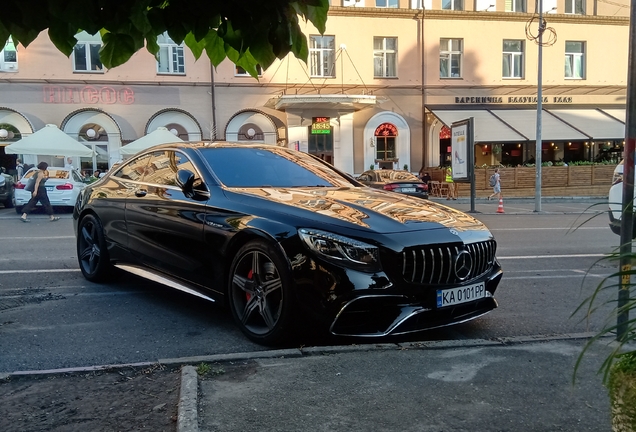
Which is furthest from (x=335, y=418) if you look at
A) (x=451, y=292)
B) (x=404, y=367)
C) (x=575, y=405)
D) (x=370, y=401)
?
(x=451, y=292)

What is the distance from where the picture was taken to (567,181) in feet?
87.9

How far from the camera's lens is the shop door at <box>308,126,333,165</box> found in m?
27.8

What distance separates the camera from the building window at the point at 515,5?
2962 cm

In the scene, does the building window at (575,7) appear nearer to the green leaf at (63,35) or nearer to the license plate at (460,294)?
the license plate at (460,294)

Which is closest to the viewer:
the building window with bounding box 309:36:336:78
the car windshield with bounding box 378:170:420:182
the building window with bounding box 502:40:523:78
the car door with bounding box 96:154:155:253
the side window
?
the car door with bounding box 96:154:155:253

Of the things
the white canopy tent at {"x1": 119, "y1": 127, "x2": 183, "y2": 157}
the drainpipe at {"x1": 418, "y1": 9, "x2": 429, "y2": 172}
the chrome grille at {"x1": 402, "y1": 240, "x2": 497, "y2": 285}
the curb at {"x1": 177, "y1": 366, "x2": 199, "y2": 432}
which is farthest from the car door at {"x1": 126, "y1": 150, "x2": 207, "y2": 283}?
the drainpipe at {"x1": 418, "y1": 9, "x2": 429, "y2": 172}

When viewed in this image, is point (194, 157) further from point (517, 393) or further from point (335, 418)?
point (517, 393)

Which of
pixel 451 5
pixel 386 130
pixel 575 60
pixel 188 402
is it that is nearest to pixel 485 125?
pixel 386 130

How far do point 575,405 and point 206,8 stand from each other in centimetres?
281

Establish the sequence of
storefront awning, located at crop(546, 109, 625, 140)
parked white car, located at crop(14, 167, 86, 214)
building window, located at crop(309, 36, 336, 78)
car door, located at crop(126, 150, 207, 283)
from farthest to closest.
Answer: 1. storefront awning, located at crop(546, 109, 625, 140)
2. building window, located at crop(309, 36, 336, 78)
3. parked white car, located at crop(14, 167, 86, 214)
4. car door, located at crop(126, 150, 207, 283)

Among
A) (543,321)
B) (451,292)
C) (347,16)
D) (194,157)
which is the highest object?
(347,16)

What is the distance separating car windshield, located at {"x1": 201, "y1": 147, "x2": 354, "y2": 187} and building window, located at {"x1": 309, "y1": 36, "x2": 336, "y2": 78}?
2260cm

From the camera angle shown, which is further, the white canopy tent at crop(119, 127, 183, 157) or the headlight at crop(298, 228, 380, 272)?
the white canopy tent at crop(119, 127, 183, 157)

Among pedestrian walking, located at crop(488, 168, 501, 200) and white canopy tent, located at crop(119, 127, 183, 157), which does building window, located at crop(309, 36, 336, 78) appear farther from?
pedestrian walking, located at crop(488, 168, 501, 200)
